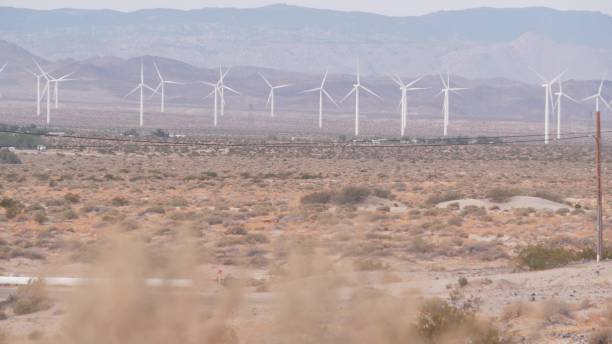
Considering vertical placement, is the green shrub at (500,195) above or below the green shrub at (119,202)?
above

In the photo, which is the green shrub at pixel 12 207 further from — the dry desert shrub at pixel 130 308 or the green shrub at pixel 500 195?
the dry desert shrub at pixel 130 308

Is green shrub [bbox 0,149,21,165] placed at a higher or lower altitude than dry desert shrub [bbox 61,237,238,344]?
lower

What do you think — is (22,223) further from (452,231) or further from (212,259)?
(452,231)

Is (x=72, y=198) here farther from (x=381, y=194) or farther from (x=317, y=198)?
(x=381, y=194)

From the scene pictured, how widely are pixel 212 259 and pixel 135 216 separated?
11.7 meters

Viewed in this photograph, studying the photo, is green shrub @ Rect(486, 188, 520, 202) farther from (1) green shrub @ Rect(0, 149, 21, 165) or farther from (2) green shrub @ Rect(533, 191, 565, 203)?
(1) green shrub @ Rect(0, 149, 21, 165)

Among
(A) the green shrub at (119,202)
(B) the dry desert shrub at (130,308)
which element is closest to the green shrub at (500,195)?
(A) the green shrub at (119,202)

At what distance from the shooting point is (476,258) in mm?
34844

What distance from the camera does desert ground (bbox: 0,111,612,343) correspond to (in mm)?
15125

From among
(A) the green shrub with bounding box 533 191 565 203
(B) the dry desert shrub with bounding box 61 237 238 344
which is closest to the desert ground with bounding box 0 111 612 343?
(B) the dry desert shrub with bounding box 61 237 238 344

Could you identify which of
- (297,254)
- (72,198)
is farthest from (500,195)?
(297,254)

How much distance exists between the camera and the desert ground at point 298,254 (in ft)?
49.6

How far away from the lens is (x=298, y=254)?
A: 19.9m

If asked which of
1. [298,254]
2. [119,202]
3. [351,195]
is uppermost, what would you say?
[298,254]
